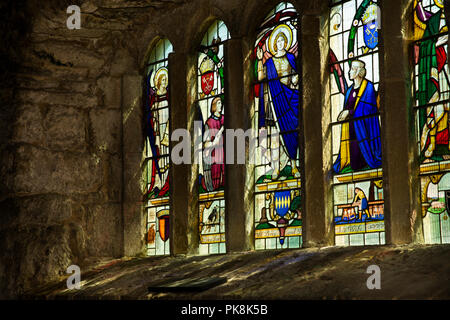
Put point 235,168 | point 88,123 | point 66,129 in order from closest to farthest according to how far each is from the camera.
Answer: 1. point 235,168
2. point 66,129
3. point 88,123

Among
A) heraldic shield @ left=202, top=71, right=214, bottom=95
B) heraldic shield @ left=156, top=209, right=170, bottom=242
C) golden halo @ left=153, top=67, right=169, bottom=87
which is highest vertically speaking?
golden halo @ left=153, top=67, right=169, bottom=87

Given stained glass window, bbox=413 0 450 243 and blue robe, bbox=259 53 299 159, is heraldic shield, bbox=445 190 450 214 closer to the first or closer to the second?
stained glass window, bbox=413 0 450 243

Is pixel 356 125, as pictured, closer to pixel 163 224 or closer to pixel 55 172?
pixel 163 224

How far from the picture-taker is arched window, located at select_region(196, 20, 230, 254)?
308 inches

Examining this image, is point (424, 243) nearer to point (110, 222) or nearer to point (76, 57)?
point (110, 222)

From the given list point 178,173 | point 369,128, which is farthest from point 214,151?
point 369,128

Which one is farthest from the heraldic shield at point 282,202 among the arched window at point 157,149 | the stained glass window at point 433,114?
the arched window at point 157,149

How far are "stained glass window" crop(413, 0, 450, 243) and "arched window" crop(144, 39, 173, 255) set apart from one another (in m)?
2.89

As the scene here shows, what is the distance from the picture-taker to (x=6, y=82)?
8195 mm

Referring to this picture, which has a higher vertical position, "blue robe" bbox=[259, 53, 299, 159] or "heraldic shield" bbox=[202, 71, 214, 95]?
"heraldic shield" bbox=[202, 71, 214, 95]

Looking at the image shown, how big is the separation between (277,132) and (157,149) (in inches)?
67.0

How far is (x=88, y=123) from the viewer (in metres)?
8.48

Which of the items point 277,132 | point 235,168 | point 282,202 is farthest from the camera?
point 235,168

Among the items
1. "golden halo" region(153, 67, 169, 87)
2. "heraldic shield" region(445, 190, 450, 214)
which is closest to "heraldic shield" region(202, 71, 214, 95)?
"golden halo" region(153, 67, 169, 87)
